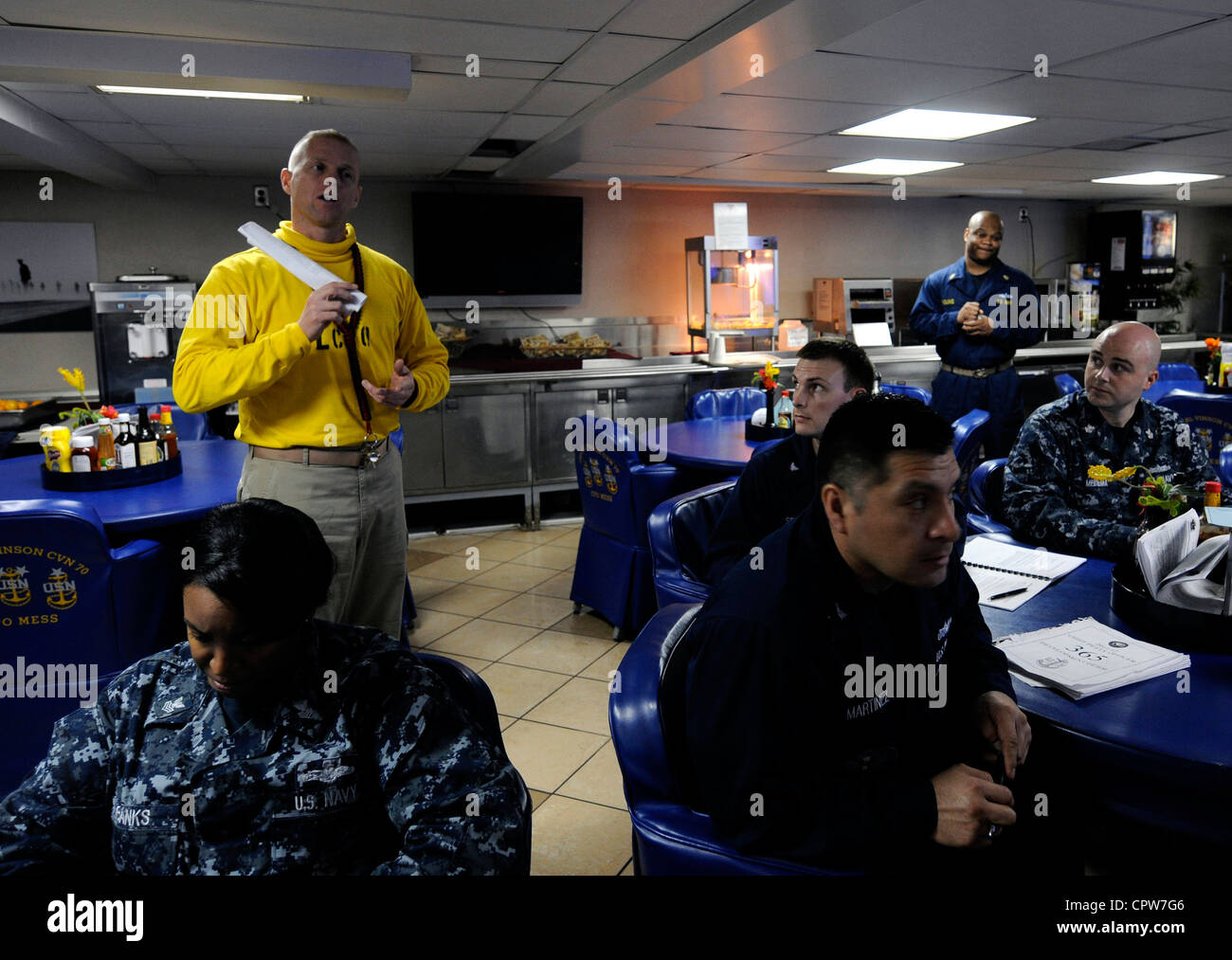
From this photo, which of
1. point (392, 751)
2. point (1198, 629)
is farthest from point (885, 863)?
point (1198, 629)

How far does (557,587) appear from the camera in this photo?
16.6ft

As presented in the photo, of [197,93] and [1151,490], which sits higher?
[197,93]

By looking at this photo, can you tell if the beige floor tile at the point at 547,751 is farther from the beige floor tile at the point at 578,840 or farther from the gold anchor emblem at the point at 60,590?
the gold anchor emblem at the point at 60,590

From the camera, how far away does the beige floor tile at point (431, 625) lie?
167 inches

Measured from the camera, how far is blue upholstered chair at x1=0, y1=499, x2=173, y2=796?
250 cm

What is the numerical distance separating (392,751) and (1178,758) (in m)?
1.15

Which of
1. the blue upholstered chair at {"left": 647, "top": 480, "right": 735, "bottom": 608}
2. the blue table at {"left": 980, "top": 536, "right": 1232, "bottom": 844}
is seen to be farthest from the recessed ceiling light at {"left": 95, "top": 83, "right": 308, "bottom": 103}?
the blue table at {"left": 980, "top": 536, "right": 1232, "bottom": 844}

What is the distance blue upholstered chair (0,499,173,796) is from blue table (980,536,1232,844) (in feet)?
7.95

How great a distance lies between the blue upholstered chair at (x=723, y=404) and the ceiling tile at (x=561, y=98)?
5.78 feet

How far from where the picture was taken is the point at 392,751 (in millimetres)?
1234

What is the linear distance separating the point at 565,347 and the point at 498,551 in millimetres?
2287

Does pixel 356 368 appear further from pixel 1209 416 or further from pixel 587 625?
pixel 1209 416

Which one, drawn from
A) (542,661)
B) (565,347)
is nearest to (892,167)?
(565,347)
